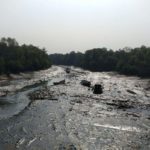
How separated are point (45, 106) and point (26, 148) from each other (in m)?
23.3

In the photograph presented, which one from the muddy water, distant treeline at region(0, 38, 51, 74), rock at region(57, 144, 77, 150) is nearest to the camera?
rock at region(57, 144, 77, 150)

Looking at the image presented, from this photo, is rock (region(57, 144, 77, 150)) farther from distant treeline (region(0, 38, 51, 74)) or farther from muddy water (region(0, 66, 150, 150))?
distant treeline (region(0, 38, 51, 74))

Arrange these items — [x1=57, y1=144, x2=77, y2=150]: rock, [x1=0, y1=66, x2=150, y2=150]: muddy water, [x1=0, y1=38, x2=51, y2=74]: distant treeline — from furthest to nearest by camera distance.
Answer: [x1=0, y1=38, x2=51, y2=74]: distant treeline
[x1=0, y1=66, x2=150, y2=150]: muddy water
[x1=57, y1=144, x2=77, y2=150]: rock

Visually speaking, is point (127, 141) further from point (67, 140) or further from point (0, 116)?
point (0, 116)

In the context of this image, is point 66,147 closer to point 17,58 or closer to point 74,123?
point 74,123

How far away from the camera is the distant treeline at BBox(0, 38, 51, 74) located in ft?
442

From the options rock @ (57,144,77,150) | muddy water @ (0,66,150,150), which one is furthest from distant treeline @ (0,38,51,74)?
rock @ (57,144,77,150)

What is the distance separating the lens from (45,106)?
5344cm

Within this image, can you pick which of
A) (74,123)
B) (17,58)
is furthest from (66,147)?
(17,58)

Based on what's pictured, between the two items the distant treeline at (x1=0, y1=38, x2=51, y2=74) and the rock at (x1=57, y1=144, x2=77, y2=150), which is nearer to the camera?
the rock at (x1=57, y1=144, x2=77, y2=150)

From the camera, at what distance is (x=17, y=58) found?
149125 mm

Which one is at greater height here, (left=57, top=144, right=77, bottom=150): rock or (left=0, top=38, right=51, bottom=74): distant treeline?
(left=0, top=38, right=51, bottom=74): distant treeline

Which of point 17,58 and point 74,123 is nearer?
point 74,123

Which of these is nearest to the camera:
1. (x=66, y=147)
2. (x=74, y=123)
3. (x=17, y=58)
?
(x=66, y=147)
